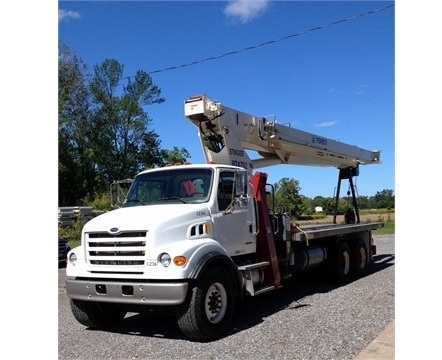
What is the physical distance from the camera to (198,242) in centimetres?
620

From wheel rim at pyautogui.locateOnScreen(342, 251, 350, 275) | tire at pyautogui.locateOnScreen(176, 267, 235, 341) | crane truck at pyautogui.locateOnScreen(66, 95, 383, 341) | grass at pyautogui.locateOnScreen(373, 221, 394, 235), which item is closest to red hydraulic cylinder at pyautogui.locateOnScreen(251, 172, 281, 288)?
crane truck at pyautogui.locateOnScreen(66, 95, 383, 341)

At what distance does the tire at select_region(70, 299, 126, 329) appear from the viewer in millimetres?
6676

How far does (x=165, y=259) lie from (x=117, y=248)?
2.43 feet

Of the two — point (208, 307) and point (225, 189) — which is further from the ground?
point (225, 189)

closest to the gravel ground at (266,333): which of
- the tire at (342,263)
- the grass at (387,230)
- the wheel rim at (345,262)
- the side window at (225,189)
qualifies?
the tire at (342,263)

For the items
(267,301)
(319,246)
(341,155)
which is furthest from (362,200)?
(267,301)

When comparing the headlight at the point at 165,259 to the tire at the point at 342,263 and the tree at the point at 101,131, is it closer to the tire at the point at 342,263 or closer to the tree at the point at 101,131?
the tire at the point at 342,263

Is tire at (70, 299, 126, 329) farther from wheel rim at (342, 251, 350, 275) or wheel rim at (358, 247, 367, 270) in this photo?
wheel rim at (358, 247, 367, 270)

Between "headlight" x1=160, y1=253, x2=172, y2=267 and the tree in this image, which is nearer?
"headlight" x1=160, y1=253, x2=172, y2=267

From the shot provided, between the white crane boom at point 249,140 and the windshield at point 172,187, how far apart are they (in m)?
1.21

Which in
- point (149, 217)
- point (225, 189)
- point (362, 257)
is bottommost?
point (362, 257)

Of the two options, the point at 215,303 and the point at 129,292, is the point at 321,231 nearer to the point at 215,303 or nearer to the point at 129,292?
the point at 215,303

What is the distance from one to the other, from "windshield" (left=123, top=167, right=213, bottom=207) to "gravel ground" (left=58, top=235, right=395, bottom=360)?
1.87 meters

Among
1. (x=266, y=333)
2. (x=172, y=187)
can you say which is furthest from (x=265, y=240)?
(x=266, y=333)
